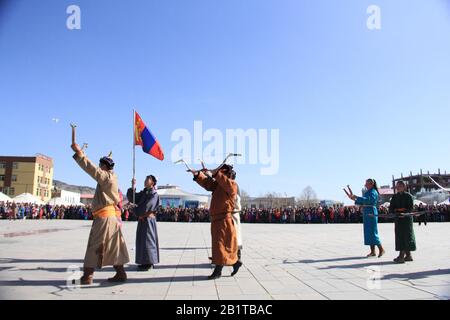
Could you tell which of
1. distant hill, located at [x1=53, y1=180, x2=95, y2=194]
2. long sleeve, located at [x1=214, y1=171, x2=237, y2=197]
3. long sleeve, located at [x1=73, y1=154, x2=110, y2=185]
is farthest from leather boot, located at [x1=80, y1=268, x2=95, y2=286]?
distant hill, located at [x1=53, y1=180, x2=95, y2=194]

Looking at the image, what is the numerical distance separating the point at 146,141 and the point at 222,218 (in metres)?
5.60

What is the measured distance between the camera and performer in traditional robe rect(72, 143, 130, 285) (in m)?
5.82

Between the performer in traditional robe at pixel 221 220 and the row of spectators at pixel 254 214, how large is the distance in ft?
92.4

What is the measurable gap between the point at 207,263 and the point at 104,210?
3.14 meters

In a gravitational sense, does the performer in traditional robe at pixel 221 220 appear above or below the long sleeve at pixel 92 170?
below

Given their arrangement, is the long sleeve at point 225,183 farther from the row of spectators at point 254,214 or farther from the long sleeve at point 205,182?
the row of spectators at point 254,214

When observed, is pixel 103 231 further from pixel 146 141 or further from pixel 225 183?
pixel 146 141

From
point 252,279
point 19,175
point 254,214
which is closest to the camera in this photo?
point 252,279

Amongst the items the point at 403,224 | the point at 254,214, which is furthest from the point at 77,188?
the point at 403,224

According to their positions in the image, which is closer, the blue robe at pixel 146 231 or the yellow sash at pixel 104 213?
the yellow sash at pixel 104 213

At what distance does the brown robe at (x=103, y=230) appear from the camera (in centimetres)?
584

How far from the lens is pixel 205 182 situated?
22.0ft

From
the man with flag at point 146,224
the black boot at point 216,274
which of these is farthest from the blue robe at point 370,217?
the man with flag at point 146,224
